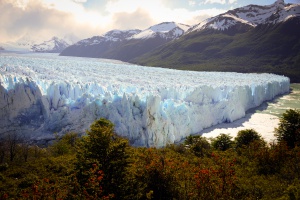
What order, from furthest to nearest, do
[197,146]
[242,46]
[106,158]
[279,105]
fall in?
[242,46], [279,105], [197,146], [106,158]

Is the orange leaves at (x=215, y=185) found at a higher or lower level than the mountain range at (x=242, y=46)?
lower

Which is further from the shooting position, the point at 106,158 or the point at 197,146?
the point at 197,146

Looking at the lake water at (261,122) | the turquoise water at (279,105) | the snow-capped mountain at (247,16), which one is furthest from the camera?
the snow-capped mountain at (247,16)

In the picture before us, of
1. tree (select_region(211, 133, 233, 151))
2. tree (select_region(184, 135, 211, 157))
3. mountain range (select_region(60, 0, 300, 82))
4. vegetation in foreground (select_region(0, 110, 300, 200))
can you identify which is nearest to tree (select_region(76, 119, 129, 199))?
vegetation in foreground (select_region(0, 110, 300, 200))

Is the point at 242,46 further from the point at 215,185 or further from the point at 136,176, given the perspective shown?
the point at 136,176

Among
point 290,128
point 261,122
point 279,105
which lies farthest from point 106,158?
point 279,105

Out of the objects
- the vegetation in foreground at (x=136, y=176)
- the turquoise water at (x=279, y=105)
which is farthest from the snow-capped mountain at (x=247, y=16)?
the vegetation in foreground at (x=136, y=176)

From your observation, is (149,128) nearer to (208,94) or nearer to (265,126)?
(208,94)

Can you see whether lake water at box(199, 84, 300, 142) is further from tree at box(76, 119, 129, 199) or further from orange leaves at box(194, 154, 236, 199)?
tree at box(76, 119, 129, 199)

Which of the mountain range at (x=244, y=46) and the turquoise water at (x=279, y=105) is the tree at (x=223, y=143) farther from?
the mountain range at (x=244, y=46)
